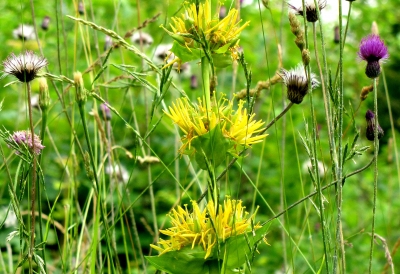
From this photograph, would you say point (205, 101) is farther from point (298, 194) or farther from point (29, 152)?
point (298, 194)

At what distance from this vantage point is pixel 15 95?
2.35 meters

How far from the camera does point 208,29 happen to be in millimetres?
662

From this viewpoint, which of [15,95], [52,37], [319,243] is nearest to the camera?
[319,243]

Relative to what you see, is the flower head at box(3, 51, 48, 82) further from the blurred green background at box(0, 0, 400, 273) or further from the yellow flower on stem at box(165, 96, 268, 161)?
the blurred green background at box(0, 0, 400, 273)

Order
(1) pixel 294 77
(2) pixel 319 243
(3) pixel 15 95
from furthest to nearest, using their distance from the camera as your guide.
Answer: (3) pixel 15 95 < (2) pixel 319 243 < (1) pixel 294 77

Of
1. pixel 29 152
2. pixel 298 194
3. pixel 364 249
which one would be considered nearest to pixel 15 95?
pixel 298 194

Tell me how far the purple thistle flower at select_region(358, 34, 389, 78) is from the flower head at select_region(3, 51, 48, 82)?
1.26 feet

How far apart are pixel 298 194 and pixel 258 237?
1491 mm

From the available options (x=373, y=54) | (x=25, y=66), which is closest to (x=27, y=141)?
(x=25, y=66)

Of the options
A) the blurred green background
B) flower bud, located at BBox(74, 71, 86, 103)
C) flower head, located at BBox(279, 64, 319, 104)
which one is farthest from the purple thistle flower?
the blurred green background

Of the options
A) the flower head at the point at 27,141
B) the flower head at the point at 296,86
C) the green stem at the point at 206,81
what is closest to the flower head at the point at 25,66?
the flower head at the point at 27,141

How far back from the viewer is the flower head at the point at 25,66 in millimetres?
657

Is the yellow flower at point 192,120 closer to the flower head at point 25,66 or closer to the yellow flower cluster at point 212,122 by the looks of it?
the yellow flower cluster at point 212,122

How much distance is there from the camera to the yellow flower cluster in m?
0.66
